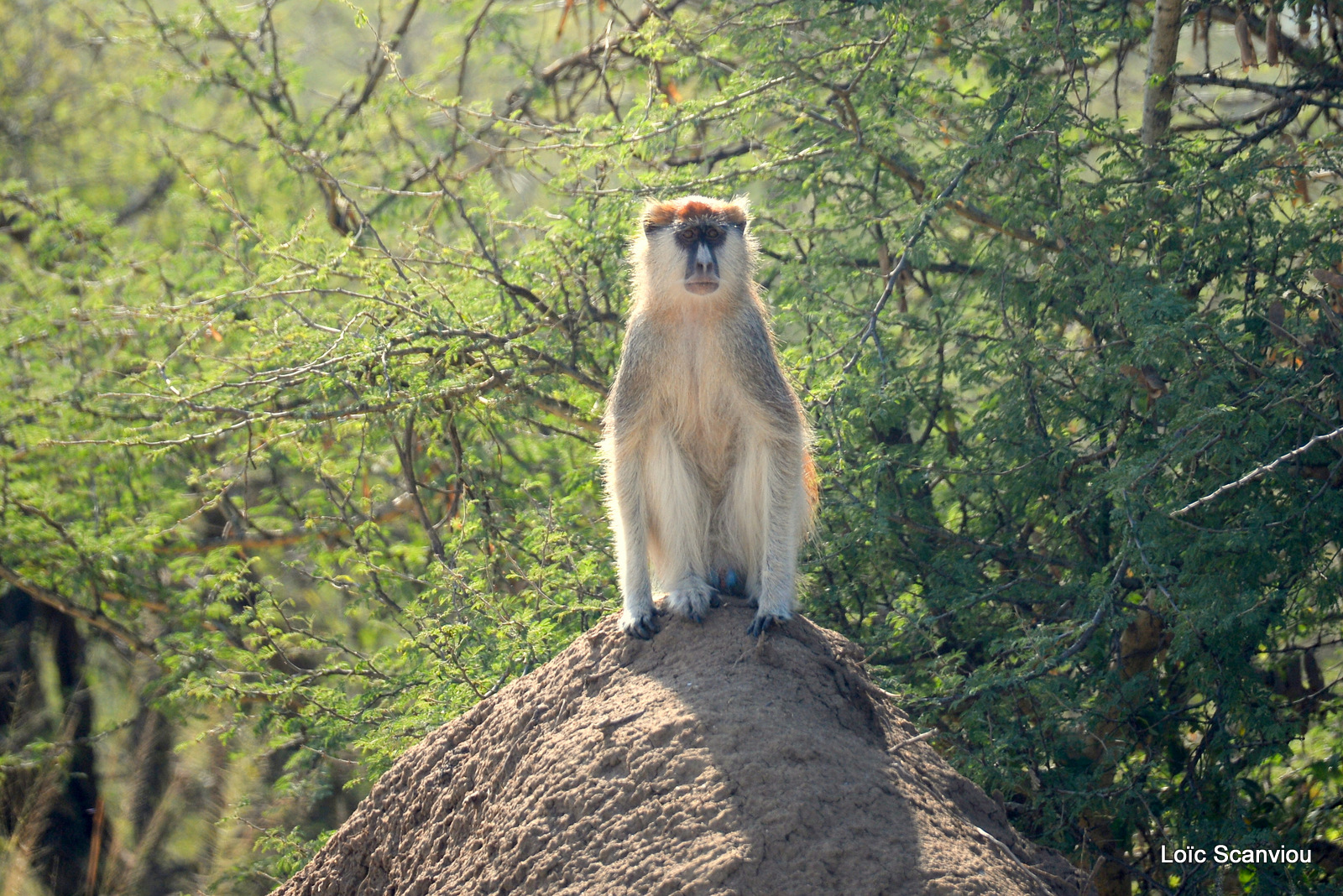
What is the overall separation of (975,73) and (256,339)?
4.52 m

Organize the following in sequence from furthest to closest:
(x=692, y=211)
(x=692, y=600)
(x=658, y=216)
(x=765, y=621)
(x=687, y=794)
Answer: (x=658, y=216), (x=692, y=211), (x=692, y=600), (x=765, y=621), (x=687, y=794)

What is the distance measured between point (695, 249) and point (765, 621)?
1.31 m

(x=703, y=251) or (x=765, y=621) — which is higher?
(x=703, y=251)

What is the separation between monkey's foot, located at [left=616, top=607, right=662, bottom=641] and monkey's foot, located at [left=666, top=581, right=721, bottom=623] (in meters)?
0.07

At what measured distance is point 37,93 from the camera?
1093cm

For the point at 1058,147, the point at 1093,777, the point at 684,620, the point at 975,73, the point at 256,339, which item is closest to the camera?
the point at 684,620

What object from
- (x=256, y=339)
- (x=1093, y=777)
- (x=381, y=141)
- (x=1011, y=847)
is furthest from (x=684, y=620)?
(x=381, y=141)

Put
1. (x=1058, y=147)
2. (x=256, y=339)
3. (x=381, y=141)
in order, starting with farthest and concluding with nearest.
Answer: (x=381, y=141) < (x=256, y=339) < (x=1058, y=147)

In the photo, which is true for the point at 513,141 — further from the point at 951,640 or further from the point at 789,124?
the point at 951,640

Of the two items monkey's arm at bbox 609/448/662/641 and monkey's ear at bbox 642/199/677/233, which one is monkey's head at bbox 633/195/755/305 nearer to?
monkey's ear at bbox 642/199/677/233

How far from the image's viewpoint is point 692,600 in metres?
3.73

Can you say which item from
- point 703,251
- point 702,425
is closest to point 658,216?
point 703,251

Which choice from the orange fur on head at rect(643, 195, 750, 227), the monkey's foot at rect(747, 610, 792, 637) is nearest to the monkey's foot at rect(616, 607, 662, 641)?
the monkey's foot at rect(747, 610, 792, 637)

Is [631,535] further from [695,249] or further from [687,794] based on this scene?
[687,794]
